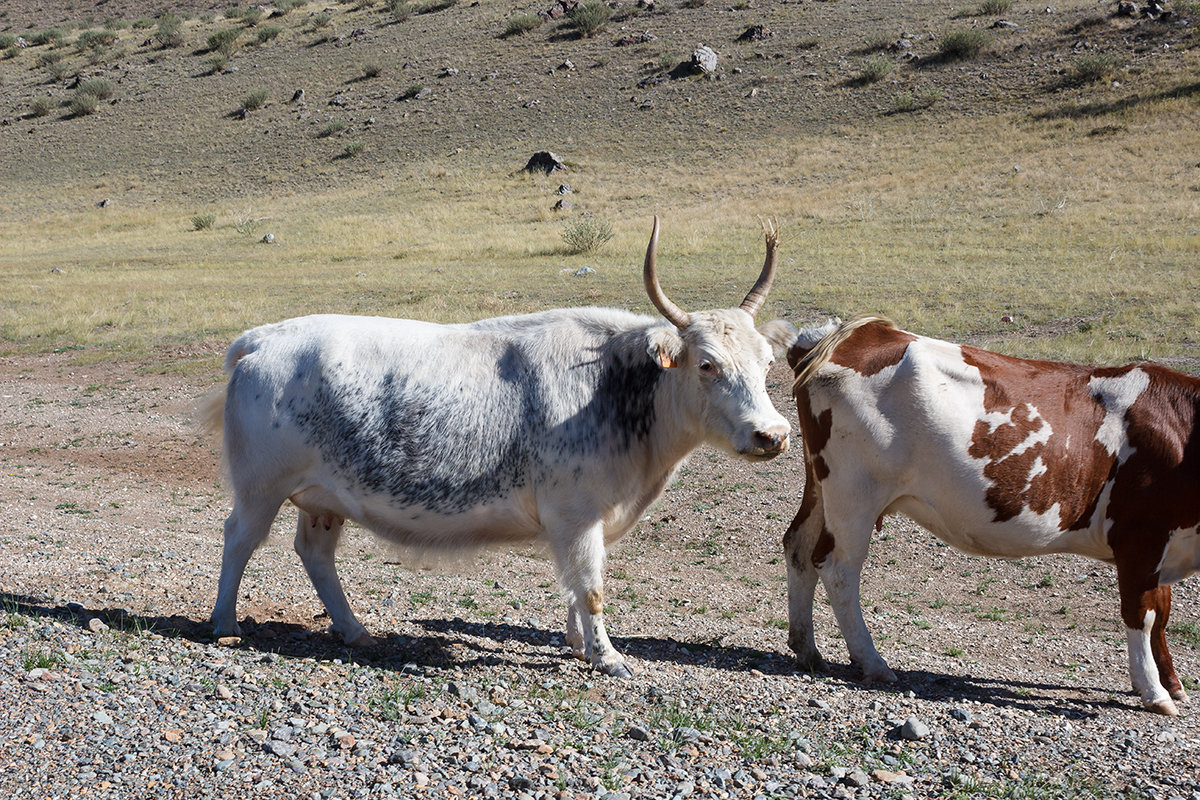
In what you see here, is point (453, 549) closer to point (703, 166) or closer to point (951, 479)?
point (951, 479)

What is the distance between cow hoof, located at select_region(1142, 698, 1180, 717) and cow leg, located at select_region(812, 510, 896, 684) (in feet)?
4.93

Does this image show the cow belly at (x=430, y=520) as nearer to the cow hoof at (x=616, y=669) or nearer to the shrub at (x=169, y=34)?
the cow hoof at (x=616, y=669)

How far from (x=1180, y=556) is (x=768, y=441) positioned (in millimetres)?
3115

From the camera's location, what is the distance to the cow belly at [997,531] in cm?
685

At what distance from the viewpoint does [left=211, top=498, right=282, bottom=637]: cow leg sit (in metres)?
6.48

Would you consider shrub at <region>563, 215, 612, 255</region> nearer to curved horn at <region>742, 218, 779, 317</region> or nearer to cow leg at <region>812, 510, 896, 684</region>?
curved horn at <region>742, 218, 779, 317</region>

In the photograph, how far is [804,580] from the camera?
285 inches

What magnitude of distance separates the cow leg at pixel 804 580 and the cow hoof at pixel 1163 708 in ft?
6.35

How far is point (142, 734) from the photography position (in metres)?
4.62

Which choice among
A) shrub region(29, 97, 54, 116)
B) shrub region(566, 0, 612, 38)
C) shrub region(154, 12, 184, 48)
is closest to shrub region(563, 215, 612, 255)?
shrub region(566, 0, 612, 38)

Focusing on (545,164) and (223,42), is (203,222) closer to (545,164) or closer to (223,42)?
(545,164)

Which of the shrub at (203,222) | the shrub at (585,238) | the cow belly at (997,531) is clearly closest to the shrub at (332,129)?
the shrub at (203,222)

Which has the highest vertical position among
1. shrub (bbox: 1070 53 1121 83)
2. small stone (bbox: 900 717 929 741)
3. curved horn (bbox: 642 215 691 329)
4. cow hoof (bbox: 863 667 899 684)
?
curved horn (bbox: 642 215 691 329)

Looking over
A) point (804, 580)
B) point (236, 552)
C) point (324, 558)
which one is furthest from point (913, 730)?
point (236, 552)
